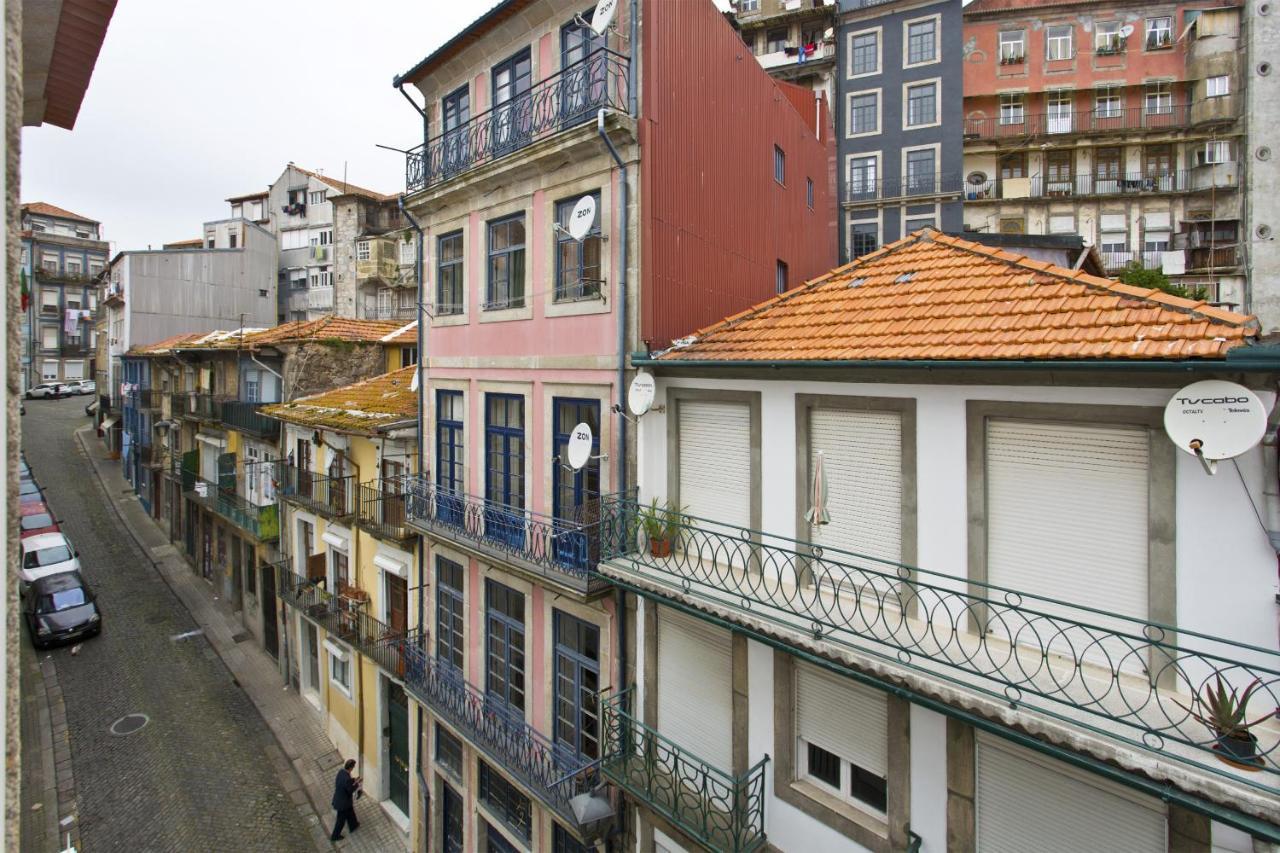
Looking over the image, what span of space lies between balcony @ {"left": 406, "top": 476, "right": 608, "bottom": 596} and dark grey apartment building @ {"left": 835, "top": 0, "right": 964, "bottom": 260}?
2804 centimetres

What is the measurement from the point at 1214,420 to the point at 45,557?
31388 millimetres

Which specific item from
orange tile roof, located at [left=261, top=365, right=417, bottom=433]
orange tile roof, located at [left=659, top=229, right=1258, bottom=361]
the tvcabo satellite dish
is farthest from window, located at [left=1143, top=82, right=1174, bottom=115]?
the tvcabo satellite dish

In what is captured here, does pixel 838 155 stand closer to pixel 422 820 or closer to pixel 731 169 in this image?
pixel 731 169

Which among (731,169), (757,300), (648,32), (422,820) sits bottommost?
(422,820)

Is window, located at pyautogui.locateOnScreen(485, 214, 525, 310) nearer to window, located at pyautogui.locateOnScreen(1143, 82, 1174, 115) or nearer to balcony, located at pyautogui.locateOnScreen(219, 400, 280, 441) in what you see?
balcony, located at pyautogui.locateOnScreen(219, 400, 280, 441)

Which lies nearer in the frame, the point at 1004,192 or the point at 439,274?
the point at 439,274

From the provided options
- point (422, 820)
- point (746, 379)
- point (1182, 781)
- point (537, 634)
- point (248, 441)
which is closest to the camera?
point (1182, 781)

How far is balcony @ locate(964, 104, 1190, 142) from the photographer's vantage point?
32.8 metres

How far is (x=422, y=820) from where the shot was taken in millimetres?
13914

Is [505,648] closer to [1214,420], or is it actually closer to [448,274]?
[448,274]

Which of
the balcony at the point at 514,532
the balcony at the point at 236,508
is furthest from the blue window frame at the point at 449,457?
the balcony at the point at 236,508

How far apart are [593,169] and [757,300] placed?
14.8 ft

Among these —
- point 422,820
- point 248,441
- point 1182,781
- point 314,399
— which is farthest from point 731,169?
point 248,441

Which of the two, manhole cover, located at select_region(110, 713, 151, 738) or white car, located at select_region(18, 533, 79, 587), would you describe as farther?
white car, located at select_region(18, 533, 79, 587)
